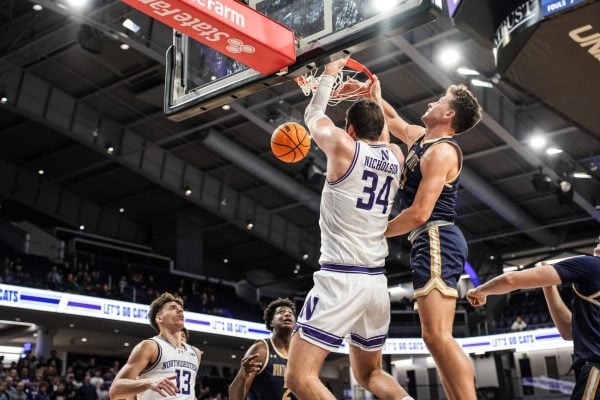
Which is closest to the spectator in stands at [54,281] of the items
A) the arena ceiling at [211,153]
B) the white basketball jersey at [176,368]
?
the arena ceiling at [211,153]

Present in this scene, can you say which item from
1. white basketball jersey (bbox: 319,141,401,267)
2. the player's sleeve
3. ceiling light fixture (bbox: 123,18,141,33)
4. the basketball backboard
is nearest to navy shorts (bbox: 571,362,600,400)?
the player's sleeve

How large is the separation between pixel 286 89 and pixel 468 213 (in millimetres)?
9589

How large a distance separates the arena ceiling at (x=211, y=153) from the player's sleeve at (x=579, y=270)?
37.4 feet

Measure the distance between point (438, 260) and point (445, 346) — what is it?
0.45 metres

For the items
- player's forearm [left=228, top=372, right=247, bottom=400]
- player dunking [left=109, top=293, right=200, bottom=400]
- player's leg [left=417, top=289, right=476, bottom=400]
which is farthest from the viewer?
player's forearm [left=228, top=372, right=247, bottom=400]

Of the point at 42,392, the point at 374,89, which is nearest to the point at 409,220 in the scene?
the point at 374,89

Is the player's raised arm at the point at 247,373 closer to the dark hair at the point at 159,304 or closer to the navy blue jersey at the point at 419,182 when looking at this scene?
the dark hair at the point at 159,304

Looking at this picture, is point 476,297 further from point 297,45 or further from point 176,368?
point 176,368

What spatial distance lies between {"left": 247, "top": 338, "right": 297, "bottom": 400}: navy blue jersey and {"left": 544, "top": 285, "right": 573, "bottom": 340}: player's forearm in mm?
2290

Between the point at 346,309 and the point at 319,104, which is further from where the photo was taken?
the point at 319,104

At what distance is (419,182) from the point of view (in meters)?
4.01

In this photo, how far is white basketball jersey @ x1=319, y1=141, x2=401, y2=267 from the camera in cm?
369

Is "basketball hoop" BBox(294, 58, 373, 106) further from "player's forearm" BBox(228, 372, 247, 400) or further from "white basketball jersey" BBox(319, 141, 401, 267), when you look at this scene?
"player's forearm" BBox(228, 372, 247, 400)

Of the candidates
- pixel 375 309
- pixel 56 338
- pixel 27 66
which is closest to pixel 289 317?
pixel 375 309
